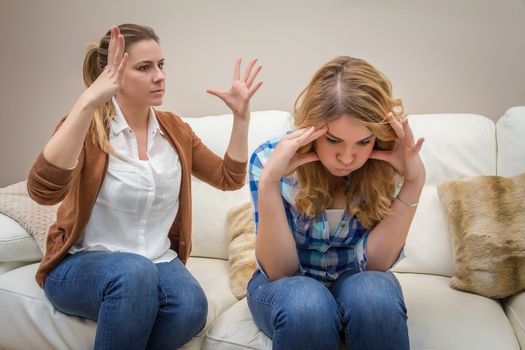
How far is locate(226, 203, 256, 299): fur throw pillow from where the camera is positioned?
1.64m

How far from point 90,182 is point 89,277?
251mm

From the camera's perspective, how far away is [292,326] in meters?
1.08

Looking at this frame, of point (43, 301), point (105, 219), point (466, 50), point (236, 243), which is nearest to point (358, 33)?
point (466, 50)

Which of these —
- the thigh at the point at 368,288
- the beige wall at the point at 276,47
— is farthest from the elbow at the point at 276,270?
the beige wall at the point at 276,47

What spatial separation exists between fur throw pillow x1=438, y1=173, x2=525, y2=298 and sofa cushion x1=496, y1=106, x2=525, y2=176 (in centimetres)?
11

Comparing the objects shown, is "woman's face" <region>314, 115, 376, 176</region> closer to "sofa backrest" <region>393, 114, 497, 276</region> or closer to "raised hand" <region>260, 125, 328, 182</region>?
"raised hand" <region>260, 125, 328, 182</region>

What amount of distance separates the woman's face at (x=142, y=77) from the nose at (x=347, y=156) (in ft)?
1.96

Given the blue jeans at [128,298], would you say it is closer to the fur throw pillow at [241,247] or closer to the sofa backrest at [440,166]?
the fur throw pillow at [241,247]

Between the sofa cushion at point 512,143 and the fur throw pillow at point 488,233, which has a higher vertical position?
the sofa cushion at point 512,143

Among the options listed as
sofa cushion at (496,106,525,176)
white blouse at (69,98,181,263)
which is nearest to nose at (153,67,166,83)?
white blouse at (69,98,181,263)

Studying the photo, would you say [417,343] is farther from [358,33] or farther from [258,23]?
[258,23]

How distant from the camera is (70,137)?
123 cm

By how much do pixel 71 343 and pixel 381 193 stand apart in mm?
907

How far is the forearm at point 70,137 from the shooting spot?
1.22m
